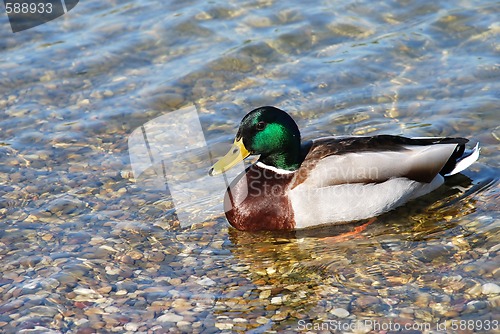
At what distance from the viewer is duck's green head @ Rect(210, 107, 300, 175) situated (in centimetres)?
689

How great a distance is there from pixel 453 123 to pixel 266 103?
214 centimetres

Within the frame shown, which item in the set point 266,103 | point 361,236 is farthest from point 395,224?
point 266,103

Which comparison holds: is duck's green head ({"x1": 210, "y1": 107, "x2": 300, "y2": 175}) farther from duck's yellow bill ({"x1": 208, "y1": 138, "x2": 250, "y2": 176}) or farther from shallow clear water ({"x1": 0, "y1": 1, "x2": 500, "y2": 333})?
shallow clear water ({"x1": 0, "y1": 1, "x2": 500, "y2": 333})

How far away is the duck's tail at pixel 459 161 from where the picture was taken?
24.1ft

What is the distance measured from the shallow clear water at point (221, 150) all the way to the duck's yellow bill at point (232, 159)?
542 mm

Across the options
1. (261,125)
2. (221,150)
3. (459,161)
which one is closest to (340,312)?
(261,125)

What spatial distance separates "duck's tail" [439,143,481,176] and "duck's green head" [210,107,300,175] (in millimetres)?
1461

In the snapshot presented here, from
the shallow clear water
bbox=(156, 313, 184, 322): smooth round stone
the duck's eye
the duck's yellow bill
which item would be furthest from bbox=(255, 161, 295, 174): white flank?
bbox=(156, 313, 184, 322): smooth round stone

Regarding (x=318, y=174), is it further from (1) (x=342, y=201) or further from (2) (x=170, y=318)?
(2) (x=170, y=318)

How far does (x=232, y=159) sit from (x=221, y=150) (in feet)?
4.54

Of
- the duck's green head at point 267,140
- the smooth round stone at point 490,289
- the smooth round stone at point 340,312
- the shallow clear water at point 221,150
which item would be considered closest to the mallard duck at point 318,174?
the duck's green head at point 267,140

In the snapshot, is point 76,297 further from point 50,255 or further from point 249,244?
point 249,244

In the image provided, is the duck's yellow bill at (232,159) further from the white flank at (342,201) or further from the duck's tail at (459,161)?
the duck's tail at (459,161)

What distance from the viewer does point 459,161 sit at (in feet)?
24.3
